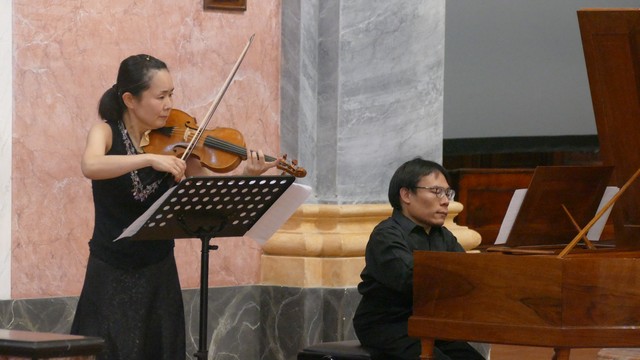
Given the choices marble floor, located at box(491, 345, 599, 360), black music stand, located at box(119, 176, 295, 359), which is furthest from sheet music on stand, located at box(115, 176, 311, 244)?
marble floor, located at box(491, 345, 599, 360)

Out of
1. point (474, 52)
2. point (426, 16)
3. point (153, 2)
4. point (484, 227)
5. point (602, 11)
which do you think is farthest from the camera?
point (474, 52)

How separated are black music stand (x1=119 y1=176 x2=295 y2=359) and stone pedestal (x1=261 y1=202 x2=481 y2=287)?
1.43 metres

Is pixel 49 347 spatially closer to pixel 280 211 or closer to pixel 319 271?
pixel 280 211

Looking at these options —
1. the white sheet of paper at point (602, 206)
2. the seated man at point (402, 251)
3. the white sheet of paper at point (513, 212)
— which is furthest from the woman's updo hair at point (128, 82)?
the white sheet of paper at point (602, 206)

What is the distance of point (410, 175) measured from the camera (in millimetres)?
4695

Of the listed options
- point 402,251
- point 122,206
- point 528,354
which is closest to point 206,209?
point 122,206

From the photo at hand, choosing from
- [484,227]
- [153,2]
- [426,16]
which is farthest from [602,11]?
[484,227]

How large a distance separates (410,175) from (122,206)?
0.99 meters

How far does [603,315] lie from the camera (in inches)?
164

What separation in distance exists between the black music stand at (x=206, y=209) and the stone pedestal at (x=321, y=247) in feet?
4.70

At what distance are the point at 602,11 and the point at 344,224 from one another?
173 centimetres

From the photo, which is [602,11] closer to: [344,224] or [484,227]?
[344,224]

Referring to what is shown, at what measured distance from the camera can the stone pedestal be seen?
234 inches

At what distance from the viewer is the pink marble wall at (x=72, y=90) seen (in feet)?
17.6
